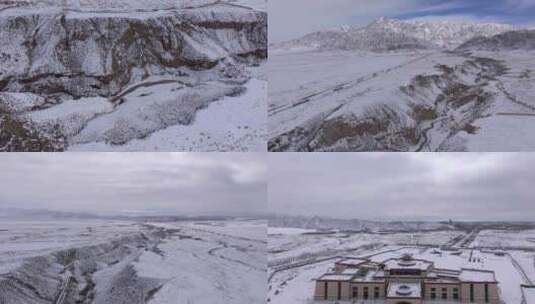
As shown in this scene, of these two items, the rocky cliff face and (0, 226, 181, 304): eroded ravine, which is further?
the rocky cliff face

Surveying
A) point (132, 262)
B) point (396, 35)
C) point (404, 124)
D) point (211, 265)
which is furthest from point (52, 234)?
point (396, 35)

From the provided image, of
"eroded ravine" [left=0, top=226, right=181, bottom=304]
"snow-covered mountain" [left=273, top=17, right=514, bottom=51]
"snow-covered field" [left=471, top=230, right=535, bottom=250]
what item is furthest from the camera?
"snow-covered mountain" [left=273, top=17, right=514, bottom=51]

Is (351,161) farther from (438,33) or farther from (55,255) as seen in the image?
(55,255)

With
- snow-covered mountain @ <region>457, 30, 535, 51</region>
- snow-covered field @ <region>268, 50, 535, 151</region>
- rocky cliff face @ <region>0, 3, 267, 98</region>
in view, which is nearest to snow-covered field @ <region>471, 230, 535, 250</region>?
snow-covered field @ <region>268, 50, 535, 151</region>

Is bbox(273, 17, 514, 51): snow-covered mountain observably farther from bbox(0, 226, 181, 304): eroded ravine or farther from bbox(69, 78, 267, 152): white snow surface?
bbox(0, 226, 181, 304): eroded ravine

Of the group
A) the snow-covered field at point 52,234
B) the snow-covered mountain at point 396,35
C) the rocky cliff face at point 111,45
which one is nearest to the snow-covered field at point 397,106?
the snow-covered mountain at point 396,35

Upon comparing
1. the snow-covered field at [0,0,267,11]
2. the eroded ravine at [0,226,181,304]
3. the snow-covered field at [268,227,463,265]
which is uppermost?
the snow-covered field at [0,0,267,11]
